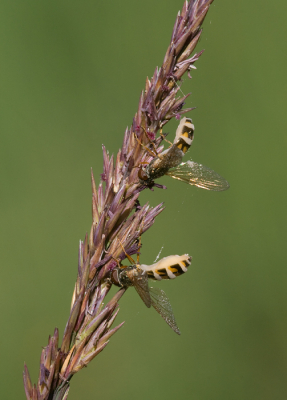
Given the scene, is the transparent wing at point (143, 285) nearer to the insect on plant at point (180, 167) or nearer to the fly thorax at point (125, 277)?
the fly thorax at point (125, 277)

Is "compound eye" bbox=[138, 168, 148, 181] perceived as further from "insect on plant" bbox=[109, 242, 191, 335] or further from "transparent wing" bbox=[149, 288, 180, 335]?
"transparent wing" bbox=[149, 288, 180, 335]

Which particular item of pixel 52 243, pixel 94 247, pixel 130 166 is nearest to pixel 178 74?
pixel 130 166

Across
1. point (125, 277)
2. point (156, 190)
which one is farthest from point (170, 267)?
point (156, 190)

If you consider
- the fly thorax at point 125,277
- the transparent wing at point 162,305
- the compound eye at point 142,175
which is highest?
the compound eye at point 142,175

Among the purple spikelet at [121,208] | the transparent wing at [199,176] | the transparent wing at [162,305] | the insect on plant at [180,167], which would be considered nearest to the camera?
the purple spikelet at [121,208]

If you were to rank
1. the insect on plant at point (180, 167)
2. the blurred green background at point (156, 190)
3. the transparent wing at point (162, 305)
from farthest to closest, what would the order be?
the blurred green background at point (156, 190) → the transparent wing at point (162, 305) → the insect on plant at point (180, 167)

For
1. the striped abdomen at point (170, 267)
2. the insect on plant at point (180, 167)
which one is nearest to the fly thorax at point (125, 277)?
the striped abdomen at point (170, 267)

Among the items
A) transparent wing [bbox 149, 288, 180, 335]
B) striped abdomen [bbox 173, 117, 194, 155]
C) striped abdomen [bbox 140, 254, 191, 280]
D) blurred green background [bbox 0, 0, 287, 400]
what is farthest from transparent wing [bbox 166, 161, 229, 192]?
blurred green background [bbox 0, 0, 287, 400]
